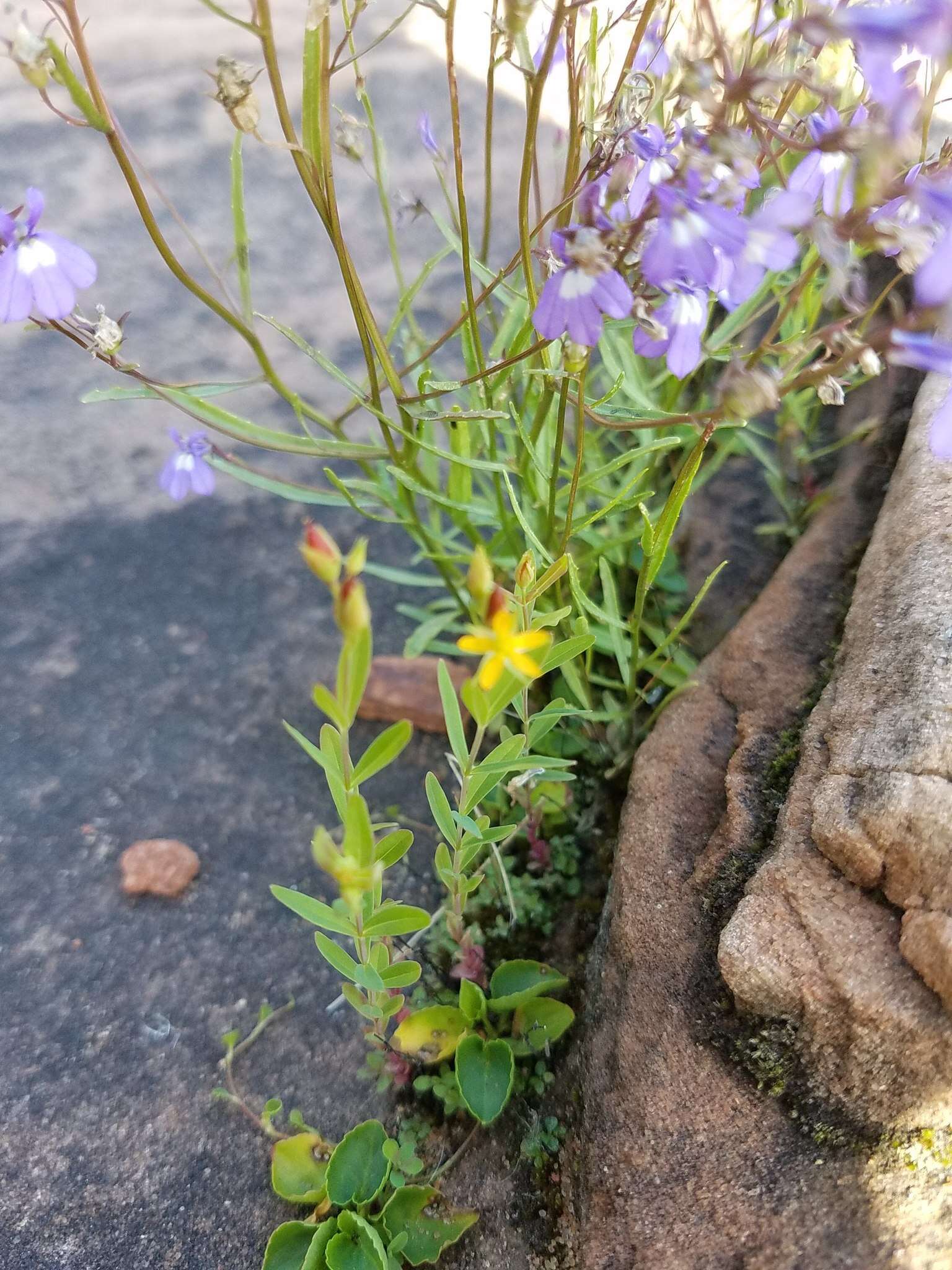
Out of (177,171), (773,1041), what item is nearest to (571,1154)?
(773,1041)

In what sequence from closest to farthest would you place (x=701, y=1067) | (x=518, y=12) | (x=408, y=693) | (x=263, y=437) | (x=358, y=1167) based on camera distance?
(x=518, y=12) < (x=701, y=1067) < (x=358, y=1167) < (x=263, y=437) < (x=408, y=693)

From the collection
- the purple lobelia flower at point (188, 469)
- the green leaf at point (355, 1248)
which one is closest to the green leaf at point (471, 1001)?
the green leaf at point (355, 1248)

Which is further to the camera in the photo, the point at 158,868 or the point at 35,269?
the point at 158,868

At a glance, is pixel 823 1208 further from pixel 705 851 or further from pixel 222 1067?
pixel 222 1067

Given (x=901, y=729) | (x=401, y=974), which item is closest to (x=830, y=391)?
(x=901, y=729)

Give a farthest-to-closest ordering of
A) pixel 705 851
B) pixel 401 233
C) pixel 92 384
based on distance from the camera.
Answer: pixel 401 233, pixel 92 384, pixel 705 851

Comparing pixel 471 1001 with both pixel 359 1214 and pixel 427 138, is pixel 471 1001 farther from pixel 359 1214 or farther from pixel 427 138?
pixel 427 138
